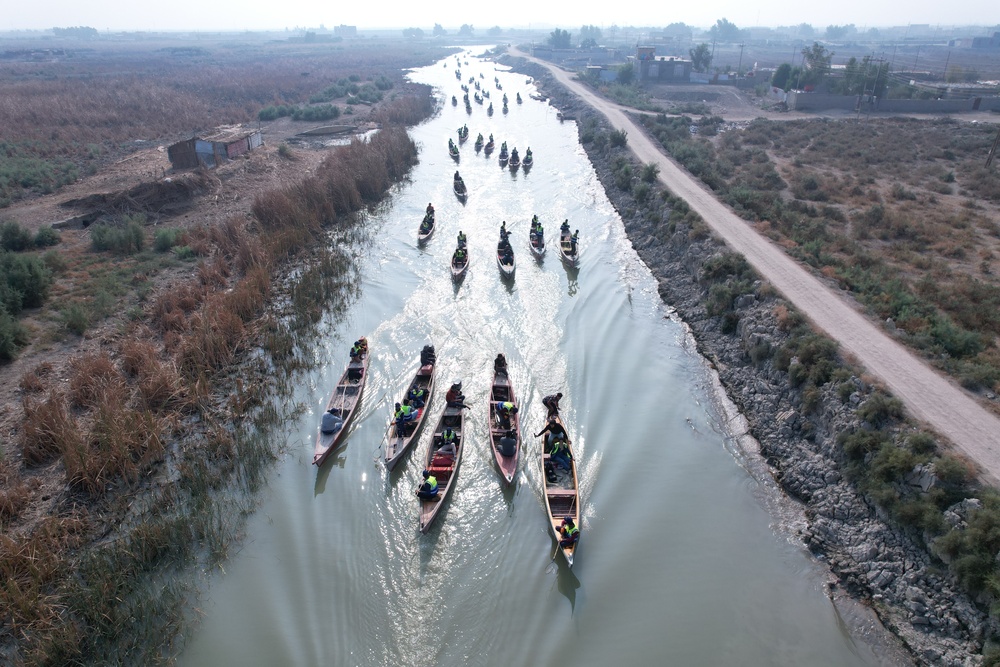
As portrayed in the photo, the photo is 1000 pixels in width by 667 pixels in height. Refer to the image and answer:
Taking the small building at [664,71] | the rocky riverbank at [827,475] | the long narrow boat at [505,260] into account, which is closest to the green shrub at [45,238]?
the long narrow boat at [505,260]

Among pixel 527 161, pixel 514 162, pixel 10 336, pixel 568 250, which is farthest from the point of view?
pixel 527 161

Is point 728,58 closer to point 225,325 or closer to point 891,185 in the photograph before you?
point 891,185

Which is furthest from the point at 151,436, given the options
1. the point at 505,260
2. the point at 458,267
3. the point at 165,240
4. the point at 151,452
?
the point at 505,260

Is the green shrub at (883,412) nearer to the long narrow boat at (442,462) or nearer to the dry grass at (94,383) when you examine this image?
the long narrow boat at (442,462)

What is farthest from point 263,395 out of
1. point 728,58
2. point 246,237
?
point 728,58

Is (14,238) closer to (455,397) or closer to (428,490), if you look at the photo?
(455,397)

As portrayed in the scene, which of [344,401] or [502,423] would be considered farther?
[344,401]

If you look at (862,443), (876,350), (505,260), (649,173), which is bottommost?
(862,443)
